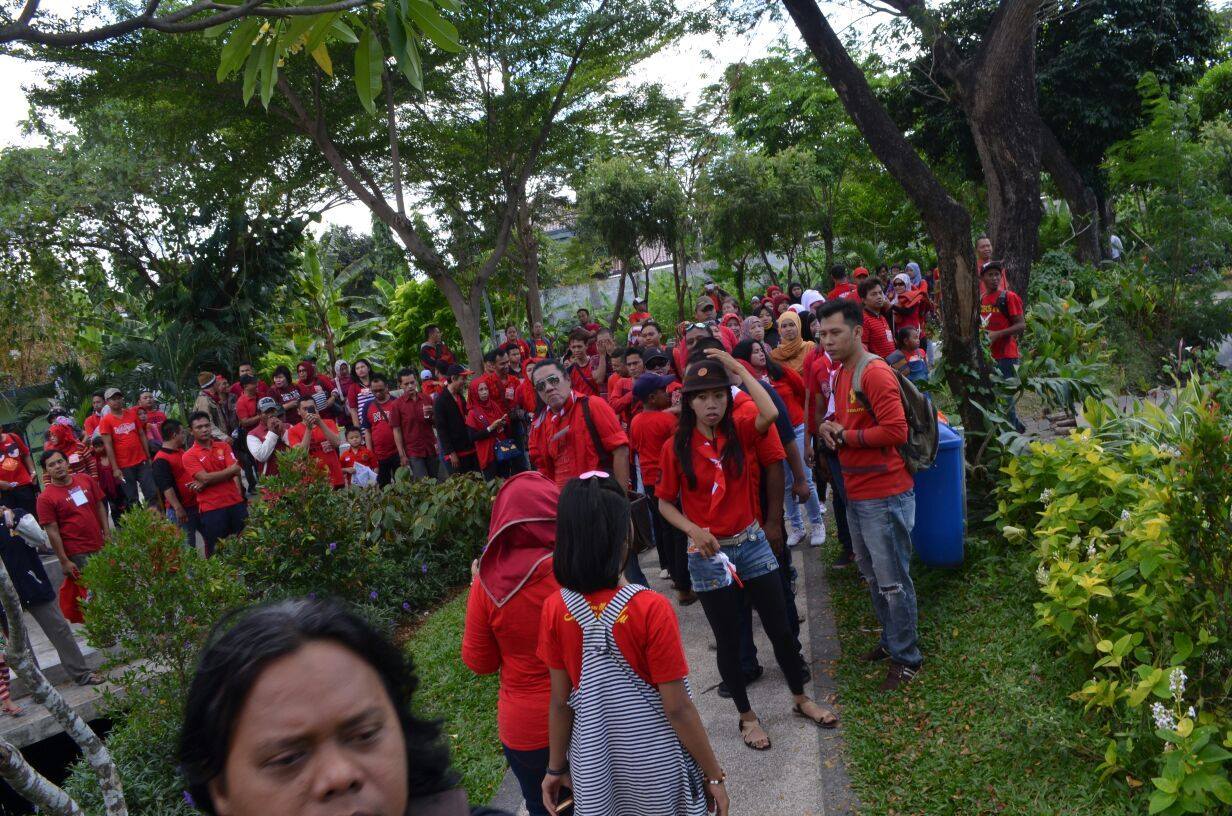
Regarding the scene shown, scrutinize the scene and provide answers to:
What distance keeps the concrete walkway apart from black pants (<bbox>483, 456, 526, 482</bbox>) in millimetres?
4032

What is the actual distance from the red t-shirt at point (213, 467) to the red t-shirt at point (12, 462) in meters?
2.21

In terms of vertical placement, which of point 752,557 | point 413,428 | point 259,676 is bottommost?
point 752,557

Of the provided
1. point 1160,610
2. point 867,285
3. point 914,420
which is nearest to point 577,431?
point 914,420

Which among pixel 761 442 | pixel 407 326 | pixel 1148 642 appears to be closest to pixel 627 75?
pixel 407 326

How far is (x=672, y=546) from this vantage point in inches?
257

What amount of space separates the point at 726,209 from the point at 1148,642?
19.9m

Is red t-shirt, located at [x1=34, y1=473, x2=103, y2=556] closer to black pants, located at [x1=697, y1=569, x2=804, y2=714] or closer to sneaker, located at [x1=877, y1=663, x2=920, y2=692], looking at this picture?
black pants, located at [x1=697, y1=569, x2=804, y2=714]

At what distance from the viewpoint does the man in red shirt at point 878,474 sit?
15.8 ft

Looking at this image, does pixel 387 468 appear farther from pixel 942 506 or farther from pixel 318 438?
pixel 942 506

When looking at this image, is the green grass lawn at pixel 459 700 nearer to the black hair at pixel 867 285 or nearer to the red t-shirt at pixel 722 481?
the red t-shirt at pixel 722 481

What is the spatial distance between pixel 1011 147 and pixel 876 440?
17.7ft

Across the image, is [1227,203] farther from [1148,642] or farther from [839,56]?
[1148,642]

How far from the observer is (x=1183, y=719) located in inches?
123

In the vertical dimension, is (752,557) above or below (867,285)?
below
